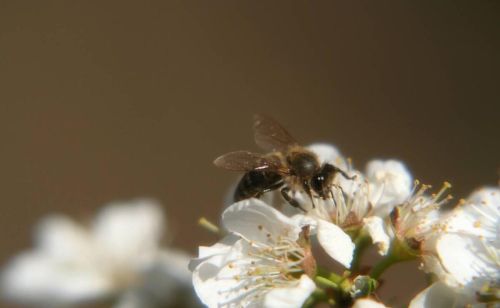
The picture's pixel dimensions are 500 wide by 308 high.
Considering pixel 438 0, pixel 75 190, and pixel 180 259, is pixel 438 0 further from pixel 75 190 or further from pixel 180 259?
pixel 180 259

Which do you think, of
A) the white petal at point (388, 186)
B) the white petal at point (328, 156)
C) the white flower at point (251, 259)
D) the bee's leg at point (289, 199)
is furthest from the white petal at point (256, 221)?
the white petal at point (328, 156)

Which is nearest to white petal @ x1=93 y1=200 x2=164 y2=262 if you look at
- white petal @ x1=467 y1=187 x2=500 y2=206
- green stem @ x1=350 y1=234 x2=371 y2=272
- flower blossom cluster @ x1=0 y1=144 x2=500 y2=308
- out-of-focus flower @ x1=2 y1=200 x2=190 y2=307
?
out-of-focus flower @ x1=2 y1=200 x2=190 y2=307

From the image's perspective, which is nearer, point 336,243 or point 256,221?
point 336,243

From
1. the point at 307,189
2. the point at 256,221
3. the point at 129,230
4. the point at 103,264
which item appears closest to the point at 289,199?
the point at 307,189

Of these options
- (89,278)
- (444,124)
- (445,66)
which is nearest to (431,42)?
(445,66)

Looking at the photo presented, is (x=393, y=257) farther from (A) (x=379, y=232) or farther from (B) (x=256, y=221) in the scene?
(B) (x=256, y=221)

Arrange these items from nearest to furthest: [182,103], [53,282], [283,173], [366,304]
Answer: [366,304] → [283,173] → [53,282] → [182,103]
